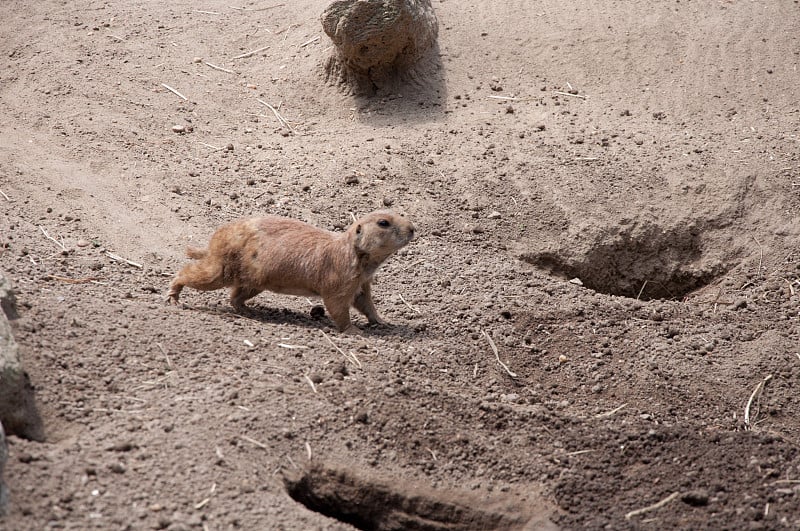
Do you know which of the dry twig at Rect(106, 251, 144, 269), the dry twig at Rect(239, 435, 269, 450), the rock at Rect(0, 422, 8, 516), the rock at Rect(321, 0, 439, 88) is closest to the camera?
the rock at Rect(0, 422, 8, 516)

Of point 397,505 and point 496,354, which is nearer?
point 397,505

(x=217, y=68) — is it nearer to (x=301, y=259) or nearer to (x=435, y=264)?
(x=435, y=264)

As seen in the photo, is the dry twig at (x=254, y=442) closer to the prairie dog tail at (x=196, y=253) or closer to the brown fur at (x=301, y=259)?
the brown fur at (x=301, y=259)

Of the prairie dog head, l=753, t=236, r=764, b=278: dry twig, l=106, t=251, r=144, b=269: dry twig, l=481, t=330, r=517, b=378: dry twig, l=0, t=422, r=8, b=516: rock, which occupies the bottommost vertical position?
l=106, t=251, r=144, b=269: dry twig

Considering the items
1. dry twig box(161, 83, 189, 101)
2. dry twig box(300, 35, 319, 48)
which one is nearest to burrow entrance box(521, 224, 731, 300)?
Answer: dry twig box(300, 35, 319, 48)

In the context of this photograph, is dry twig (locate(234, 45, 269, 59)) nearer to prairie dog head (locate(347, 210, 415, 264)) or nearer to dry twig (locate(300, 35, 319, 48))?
dry twig (locate(300, 35, 319, 48))

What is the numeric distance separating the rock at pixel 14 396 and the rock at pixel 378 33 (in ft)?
18.5

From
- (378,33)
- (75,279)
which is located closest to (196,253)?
(75,279)

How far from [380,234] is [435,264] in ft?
4.40

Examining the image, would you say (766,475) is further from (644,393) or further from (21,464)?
(21,464)

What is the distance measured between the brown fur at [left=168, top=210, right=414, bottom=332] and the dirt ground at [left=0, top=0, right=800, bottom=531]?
258mm

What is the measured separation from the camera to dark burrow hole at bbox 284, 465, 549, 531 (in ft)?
16.6

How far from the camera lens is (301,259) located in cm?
675

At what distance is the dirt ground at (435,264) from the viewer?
16.8 ft
